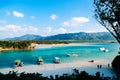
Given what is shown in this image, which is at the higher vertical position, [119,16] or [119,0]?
[119,0]

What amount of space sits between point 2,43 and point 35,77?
504 ft

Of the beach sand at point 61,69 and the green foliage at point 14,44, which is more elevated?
the green foliage at point 14,44

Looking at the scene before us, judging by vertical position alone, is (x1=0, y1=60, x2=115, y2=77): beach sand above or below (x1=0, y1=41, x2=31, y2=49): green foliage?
below

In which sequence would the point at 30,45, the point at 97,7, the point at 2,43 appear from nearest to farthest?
the point at 97,7, the point at 2,43, the point at 30,45

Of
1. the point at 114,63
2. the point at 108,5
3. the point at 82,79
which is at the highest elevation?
the point at 108,5

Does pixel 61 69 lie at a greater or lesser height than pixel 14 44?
lesser

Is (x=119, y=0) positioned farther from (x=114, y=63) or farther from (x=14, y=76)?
(x=114, y=63)

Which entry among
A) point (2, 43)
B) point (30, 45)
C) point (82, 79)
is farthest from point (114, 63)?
point (30, 45)

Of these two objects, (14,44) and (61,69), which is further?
(14,44)

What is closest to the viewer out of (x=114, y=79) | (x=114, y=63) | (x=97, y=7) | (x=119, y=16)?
(x=114, y=79)

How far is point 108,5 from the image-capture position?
24.5 m

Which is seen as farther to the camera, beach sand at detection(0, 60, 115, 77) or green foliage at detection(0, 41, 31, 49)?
green foliage at detection(0, 41, 31, 49)

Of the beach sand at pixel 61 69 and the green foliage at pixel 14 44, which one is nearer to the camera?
the beach sand at pixel 61 69

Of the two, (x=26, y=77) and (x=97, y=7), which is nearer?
(x=26, y=77)
